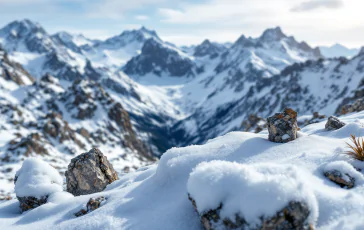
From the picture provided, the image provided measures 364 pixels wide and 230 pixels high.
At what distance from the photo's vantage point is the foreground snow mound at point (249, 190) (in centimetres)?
792

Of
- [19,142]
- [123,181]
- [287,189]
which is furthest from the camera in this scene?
[19,142]

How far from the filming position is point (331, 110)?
169000mm

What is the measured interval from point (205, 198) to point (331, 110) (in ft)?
602

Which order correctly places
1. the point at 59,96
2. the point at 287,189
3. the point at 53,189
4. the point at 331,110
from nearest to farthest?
the point at 287,189
the point at 53,189
the point at 331,110
the point at 59,96

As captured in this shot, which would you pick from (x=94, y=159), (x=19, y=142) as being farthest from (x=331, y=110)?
(x=94, y=159)

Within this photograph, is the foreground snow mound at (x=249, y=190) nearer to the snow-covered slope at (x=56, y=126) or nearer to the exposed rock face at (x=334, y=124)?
the exposed rock face at (x=334, y=124)

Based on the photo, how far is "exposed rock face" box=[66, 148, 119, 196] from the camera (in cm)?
1708

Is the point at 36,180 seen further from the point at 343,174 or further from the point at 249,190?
the point at 343,174

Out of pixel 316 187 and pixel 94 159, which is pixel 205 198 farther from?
pixel 94 159

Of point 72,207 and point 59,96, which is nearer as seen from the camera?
point 72,207

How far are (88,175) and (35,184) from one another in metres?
2.94

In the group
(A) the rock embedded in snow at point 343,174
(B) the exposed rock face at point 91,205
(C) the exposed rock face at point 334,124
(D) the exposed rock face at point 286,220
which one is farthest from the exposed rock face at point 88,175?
(C) the exposed rock face at point 334,124

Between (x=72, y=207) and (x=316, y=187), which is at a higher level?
(x=316, y=187)

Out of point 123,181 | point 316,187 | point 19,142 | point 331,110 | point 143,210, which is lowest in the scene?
point 331,110
